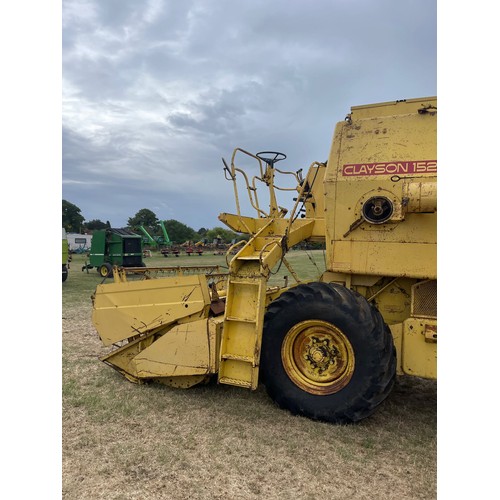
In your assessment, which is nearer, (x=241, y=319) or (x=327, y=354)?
(x=327, y=354)

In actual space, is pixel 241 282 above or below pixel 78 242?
below

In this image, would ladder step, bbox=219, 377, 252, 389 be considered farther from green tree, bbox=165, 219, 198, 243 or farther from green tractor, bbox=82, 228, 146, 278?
green tree, bbox=165, 219, 198, 243

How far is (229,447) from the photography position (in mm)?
3398

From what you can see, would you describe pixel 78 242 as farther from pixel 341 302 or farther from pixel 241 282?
pixel 341 302

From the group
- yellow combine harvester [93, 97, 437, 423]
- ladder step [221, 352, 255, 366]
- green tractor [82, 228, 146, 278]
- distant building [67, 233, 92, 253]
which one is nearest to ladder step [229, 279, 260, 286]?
yellow combine harvester [93, 97, 437, 423]

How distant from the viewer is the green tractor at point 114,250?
728 inches

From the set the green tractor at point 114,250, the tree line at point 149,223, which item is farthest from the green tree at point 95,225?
the green tractor at point 114,250

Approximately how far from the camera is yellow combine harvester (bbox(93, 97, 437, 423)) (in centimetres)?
375

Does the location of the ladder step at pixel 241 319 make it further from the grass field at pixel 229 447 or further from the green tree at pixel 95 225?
the green tree at pixel 95 225

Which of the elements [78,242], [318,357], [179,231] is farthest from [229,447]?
[179,231]

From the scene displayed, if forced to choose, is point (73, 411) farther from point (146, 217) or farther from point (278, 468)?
point (146, 217)

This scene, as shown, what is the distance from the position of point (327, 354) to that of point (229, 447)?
1197 mm

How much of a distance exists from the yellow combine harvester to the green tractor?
1444 centimetres

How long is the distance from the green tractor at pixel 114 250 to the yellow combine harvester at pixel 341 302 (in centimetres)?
1444
